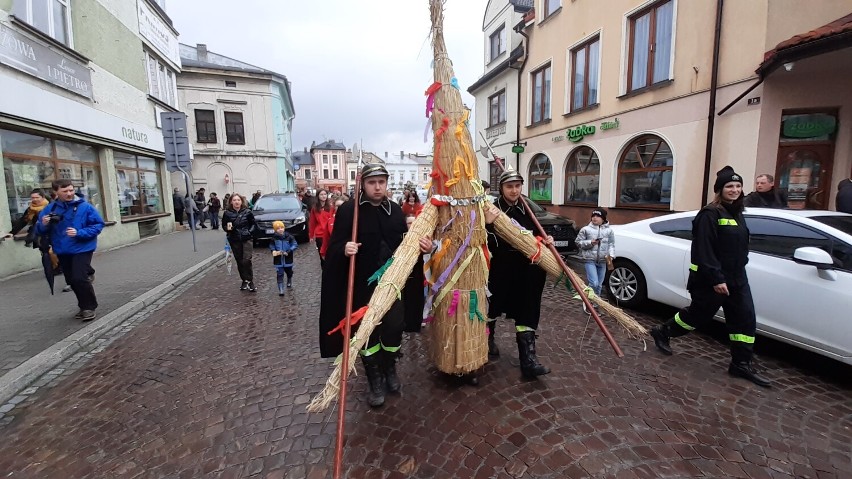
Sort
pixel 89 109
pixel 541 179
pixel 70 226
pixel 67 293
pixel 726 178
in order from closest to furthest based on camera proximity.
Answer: pixel 726 178
pixel 70 226
pixel 67 293
pixel 89 109
pixel 541 179

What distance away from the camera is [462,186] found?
2846mm

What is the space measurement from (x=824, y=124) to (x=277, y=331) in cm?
1015

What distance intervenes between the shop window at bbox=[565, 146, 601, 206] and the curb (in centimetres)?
1159

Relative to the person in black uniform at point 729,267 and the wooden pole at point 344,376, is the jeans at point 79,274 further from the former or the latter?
the person in black uniform at point 729,267

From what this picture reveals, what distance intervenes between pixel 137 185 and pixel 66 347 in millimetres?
10441

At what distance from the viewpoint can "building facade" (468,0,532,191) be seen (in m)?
16.5

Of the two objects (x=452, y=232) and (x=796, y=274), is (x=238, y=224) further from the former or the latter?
(x=796, y=274)

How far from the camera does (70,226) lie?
473cm

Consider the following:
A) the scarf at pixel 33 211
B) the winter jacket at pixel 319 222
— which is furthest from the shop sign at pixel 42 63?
the winter jacket at pixel 319 222

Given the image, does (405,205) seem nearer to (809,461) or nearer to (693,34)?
(809,461)

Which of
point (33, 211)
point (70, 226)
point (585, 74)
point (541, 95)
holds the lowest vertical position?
point (70, 226)

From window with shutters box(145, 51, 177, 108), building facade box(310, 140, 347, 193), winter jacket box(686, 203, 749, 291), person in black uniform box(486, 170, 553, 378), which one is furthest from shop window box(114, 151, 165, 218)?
building facade box(310, 140, 347, 193)

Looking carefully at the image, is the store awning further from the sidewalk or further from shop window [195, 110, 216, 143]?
shop window [195, 110, 216, 143]

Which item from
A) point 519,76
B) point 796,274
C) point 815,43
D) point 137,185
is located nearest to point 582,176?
point 519,76
